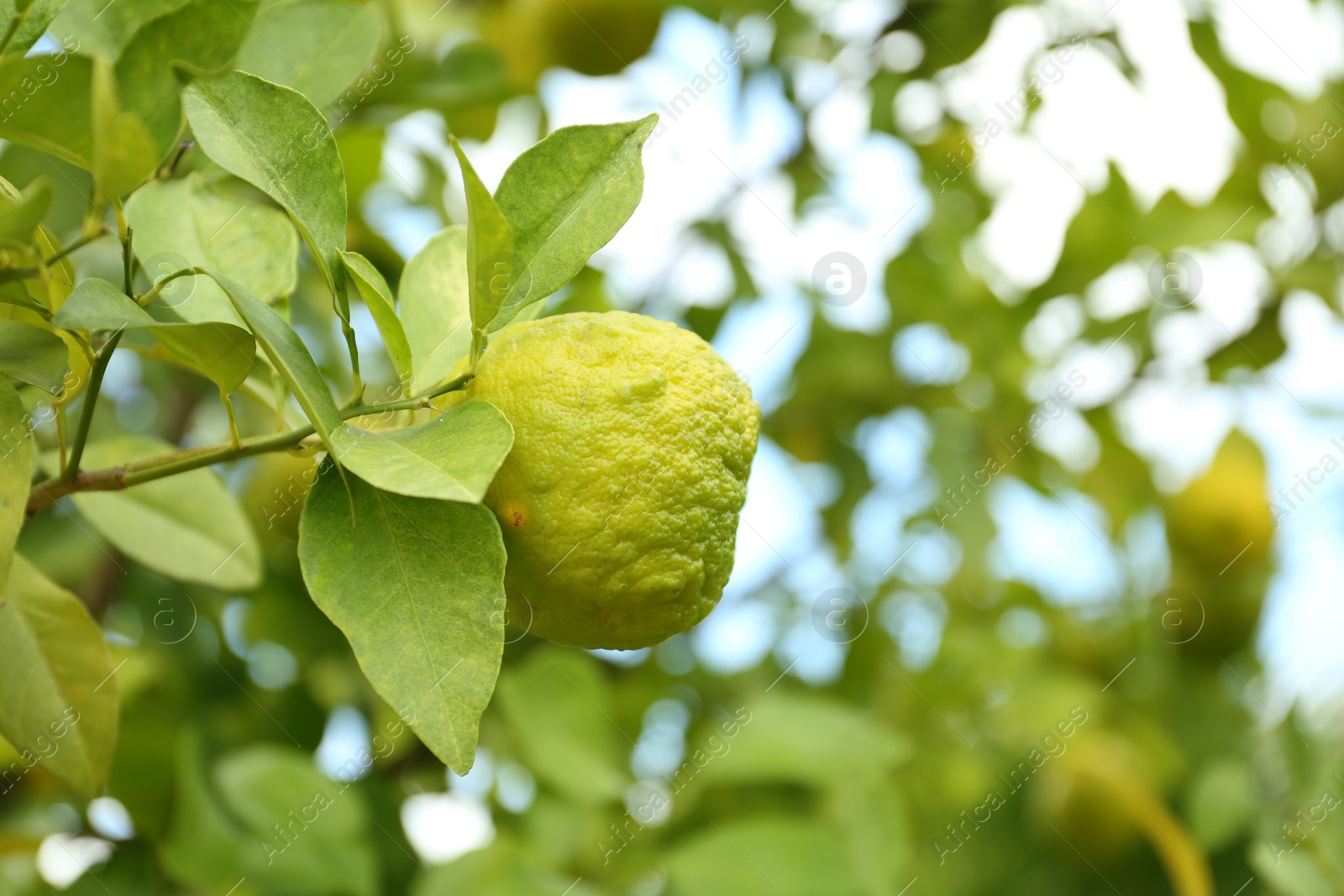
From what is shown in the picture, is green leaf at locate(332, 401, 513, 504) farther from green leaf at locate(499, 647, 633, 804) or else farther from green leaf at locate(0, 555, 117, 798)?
green leaf at locate(499, 647, 633, 804)

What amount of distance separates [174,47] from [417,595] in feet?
0.86

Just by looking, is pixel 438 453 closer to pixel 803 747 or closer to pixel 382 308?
pixel 382 308

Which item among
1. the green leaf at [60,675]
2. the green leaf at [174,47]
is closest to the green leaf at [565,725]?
the green leaf at [60,675]

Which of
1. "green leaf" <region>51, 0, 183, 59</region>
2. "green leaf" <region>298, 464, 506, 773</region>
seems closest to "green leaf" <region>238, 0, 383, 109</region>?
"green leaf" <region>51, 0, 183, 59</region>

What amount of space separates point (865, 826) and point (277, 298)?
34.5 inches

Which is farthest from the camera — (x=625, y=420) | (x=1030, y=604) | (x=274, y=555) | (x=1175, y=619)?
(x=1030, y=604)

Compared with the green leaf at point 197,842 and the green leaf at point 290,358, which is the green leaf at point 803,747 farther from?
the green leaf at point 290,358

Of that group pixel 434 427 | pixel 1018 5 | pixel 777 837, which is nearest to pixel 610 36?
pixel 1018 5

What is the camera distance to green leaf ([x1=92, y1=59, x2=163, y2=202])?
360 millimetres

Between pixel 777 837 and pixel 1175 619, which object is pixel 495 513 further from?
pixel 1175 619

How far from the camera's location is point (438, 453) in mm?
435

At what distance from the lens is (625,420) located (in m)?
0.50

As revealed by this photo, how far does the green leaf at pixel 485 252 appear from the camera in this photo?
0.45 meters

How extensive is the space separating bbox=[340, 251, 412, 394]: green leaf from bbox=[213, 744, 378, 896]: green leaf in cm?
63
